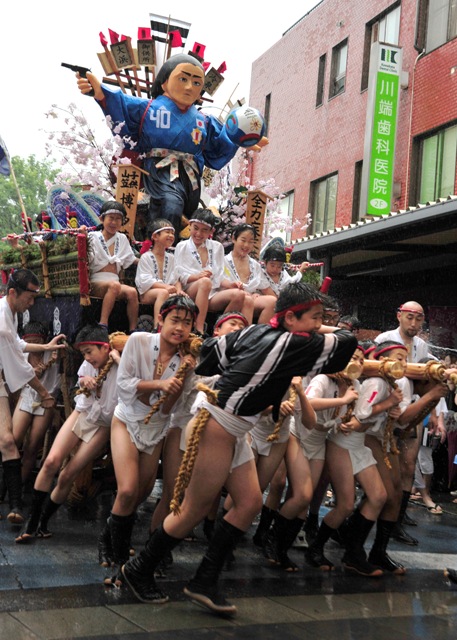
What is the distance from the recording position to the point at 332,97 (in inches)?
843

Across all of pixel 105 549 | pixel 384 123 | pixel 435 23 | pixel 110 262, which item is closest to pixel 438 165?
pixel 384 123

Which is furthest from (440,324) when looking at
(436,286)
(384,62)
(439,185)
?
(384,62)

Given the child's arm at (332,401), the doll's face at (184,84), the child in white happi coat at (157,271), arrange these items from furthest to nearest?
the doll's face at (184,84)
the child in white happi coat at (157,271)
the child's arm at (332,401)

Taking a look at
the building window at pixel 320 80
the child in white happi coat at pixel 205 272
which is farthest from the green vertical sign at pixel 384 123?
the child in white happi coat at pixel 205 272

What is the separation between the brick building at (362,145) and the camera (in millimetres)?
14844

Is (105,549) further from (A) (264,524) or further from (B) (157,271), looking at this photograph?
(B) (157,271)

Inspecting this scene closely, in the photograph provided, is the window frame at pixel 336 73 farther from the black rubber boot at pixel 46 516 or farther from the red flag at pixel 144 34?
the black rubber boot at pixel 46 516

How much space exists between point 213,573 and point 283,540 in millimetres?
1372

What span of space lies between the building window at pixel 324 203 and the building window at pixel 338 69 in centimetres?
226

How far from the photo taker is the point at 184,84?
939cm

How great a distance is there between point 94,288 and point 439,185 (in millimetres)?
11097

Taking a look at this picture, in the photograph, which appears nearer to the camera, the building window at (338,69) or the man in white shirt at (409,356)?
the man in white shirt at (409,356)

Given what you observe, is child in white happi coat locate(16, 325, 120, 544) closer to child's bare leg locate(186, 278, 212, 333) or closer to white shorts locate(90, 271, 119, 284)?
white shorts locate(90, 271, 119, 284)

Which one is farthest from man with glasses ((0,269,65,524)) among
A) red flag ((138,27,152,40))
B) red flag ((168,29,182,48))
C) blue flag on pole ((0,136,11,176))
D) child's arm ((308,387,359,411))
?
red flag ((168,29,182,48))
